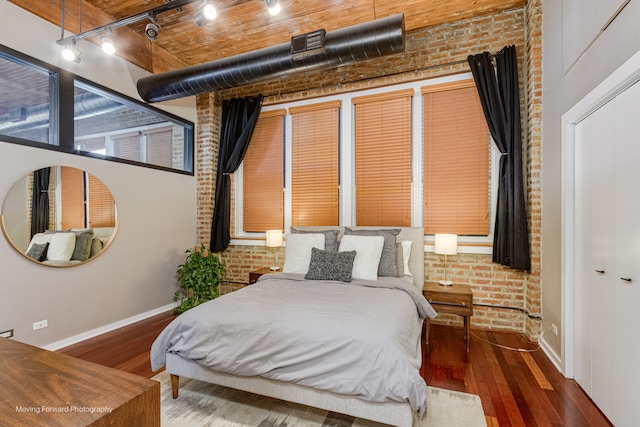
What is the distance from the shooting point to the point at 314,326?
1864mm

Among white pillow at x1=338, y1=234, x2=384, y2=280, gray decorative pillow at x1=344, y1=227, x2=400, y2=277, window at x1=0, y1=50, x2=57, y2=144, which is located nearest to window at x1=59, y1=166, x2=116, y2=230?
window at x1=0, y1=50, x2=57, y2=144

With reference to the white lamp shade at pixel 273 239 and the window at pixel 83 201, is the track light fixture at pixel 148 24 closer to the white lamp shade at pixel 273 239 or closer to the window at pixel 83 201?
the window at pixel 83 201

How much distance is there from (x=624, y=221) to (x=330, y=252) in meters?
2.26

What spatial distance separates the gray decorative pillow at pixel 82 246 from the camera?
3193 millimetres

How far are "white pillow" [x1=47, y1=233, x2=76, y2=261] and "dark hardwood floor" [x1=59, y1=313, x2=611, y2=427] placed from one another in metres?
0.93

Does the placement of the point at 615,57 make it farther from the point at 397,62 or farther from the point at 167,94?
the point at 167,94

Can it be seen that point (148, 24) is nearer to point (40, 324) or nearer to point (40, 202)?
point (40, 202)

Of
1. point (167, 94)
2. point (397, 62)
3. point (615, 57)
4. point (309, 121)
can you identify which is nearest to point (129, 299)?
point (167, 94)

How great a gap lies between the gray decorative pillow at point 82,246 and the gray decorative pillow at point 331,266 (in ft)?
8.06

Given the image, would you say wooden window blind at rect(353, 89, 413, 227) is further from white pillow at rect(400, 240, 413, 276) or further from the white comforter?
the white comforter

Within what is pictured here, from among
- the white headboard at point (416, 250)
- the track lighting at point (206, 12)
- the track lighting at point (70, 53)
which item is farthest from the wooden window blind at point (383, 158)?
the track lighting at point (70, 53)

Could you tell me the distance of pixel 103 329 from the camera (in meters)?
3.42

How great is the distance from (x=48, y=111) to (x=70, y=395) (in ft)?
11.3

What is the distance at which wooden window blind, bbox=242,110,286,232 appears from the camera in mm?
4504
